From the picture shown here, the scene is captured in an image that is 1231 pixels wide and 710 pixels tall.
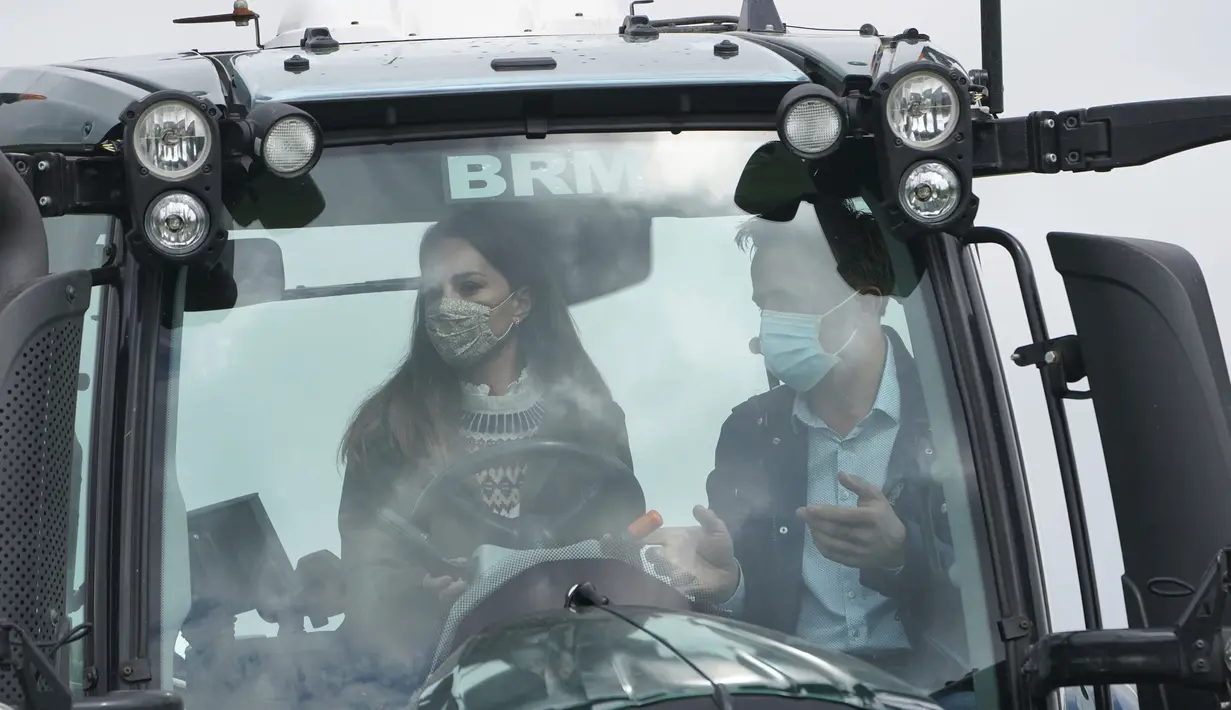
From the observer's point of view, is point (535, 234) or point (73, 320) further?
point (535, 234)

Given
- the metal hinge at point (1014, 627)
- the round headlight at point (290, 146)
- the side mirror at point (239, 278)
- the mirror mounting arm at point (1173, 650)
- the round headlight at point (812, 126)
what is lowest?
the metal hinge at point (1014, 627)

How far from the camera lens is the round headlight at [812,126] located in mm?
3172

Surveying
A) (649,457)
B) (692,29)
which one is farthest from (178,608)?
(692,29)

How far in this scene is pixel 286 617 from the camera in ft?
9.75

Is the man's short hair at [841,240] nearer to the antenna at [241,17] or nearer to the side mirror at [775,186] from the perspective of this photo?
the side mirror at [775,186]

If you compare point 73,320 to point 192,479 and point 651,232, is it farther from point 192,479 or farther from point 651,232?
point 651,232

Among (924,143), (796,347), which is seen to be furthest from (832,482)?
(924,143)

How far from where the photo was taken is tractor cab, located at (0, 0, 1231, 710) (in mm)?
2920

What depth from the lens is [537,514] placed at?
307 centimetres

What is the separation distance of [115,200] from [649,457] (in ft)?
3.23

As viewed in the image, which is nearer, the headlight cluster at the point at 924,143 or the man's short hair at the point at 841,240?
the headlight cluster at the point at 924,143

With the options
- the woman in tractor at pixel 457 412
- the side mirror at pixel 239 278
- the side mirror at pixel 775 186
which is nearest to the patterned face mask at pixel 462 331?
the woman in tractor at pixel 457 412

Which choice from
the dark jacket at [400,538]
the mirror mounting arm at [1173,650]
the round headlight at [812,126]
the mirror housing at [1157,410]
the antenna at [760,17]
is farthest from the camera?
the antenna at [760,17]

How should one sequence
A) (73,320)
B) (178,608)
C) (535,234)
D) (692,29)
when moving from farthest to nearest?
(692,29) → (535,234) → (178,608) → (73,320)
